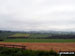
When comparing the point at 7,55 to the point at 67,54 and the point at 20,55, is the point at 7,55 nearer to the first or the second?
the point at 20,55

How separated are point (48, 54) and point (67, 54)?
3217 millimetres

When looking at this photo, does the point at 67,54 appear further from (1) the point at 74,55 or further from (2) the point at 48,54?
(2) the point at 48,54

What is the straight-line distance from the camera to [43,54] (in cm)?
1593

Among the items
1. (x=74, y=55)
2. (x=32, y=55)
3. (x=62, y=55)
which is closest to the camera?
(x=62, y=55)

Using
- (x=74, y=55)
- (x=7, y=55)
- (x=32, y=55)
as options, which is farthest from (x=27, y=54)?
(x=74, y=55)

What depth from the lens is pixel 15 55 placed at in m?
15.8

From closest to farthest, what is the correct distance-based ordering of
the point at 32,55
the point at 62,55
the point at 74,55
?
the point at 62,55 → the point at 74,55 → the point at 32,55

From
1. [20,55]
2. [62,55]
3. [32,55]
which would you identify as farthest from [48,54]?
[62,55]

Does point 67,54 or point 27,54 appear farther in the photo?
point 27,54

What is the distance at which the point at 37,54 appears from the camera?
1584cm

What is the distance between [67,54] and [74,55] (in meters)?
1.35

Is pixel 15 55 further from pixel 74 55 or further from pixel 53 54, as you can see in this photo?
pixel 74 55

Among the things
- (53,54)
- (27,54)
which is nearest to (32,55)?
(27,54)

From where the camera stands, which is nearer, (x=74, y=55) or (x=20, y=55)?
(x=74, y=55)
